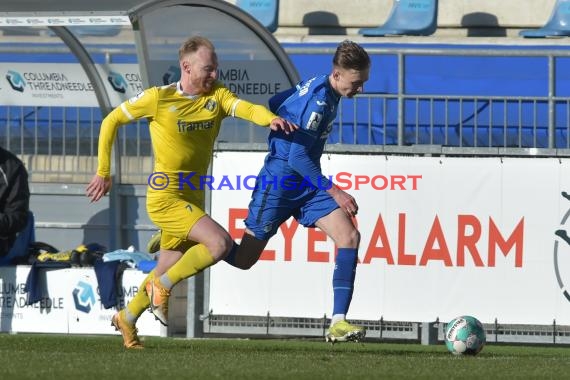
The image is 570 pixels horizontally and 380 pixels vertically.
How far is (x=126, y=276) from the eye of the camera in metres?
13.5

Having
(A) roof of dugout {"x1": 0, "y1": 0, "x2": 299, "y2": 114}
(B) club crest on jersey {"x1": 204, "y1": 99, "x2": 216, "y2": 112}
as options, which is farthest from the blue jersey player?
(A) roof of dugout {"x1": 0, "y1": 0, "x2": 299, "y2": 114}

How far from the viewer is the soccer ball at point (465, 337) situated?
1041cm

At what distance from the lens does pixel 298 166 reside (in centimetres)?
1033

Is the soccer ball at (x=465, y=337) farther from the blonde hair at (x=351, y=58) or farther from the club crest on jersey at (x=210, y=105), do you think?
the club crest on jersey at (x=210, y=105)

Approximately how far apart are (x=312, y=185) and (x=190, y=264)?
1.07m

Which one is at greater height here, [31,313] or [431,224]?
[431,224]

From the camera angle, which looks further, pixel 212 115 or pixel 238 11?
pixel 238 11

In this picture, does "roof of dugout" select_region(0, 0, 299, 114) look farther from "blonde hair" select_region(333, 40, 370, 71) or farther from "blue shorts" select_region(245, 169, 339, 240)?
"blonde hair" select_region(333, 40, 370, 71)

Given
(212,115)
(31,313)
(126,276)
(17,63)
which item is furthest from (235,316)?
(17,63)

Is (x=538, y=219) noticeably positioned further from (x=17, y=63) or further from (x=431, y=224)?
(x=17, y=63)

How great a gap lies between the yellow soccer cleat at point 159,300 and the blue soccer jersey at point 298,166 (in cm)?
90

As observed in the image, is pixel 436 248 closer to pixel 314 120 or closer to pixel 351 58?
pixel 314 120

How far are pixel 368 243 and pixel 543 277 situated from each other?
1515 millimetres

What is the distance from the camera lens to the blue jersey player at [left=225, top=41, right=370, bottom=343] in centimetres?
1027
